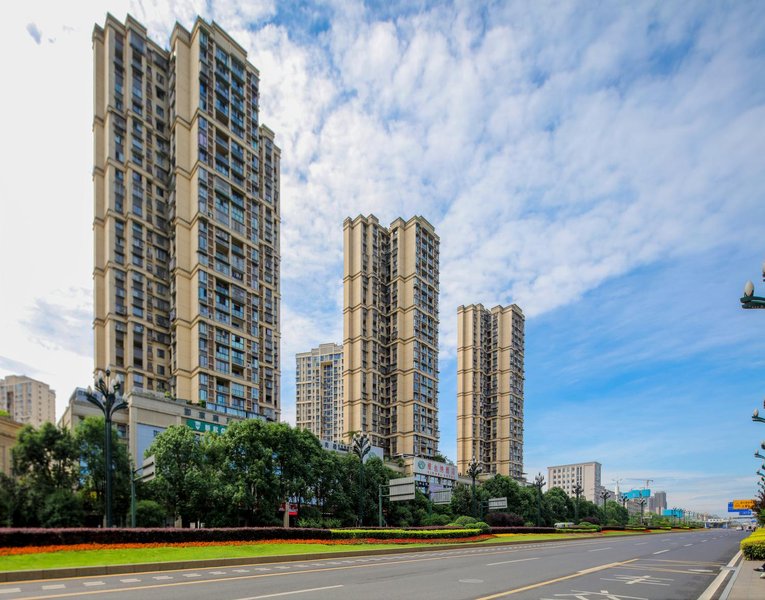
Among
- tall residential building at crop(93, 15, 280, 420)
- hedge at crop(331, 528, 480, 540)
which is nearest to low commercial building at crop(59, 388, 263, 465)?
tall residential building at crop(93, 15, 280, 420)

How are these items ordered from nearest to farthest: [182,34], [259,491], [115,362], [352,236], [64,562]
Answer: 1. [64,562]
2. [259,491]
3. [115,362]
4. [182,34]
5. [352,236]

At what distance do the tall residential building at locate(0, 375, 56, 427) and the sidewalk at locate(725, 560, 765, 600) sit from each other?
136322 mm

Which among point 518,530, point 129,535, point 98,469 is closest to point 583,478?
point 518,530

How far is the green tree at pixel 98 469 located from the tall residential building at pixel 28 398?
337 ft

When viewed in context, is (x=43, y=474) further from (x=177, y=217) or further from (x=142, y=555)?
(x=177, y=217)

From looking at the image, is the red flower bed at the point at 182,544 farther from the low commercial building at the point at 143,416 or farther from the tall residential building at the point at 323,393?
the tall residential building at the point at 323,393

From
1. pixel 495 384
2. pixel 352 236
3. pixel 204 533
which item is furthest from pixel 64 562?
pixel 495 384

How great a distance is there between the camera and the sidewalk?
11039 millimetres

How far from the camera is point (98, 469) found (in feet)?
105

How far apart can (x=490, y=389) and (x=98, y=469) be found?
9737 centimetres

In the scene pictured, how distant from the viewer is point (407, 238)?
309 ft

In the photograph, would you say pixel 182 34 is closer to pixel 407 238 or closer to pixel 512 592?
pixel 407 238

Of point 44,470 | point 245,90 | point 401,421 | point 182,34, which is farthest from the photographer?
point 401,421

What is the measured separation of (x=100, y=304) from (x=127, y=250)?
685 centimetres
